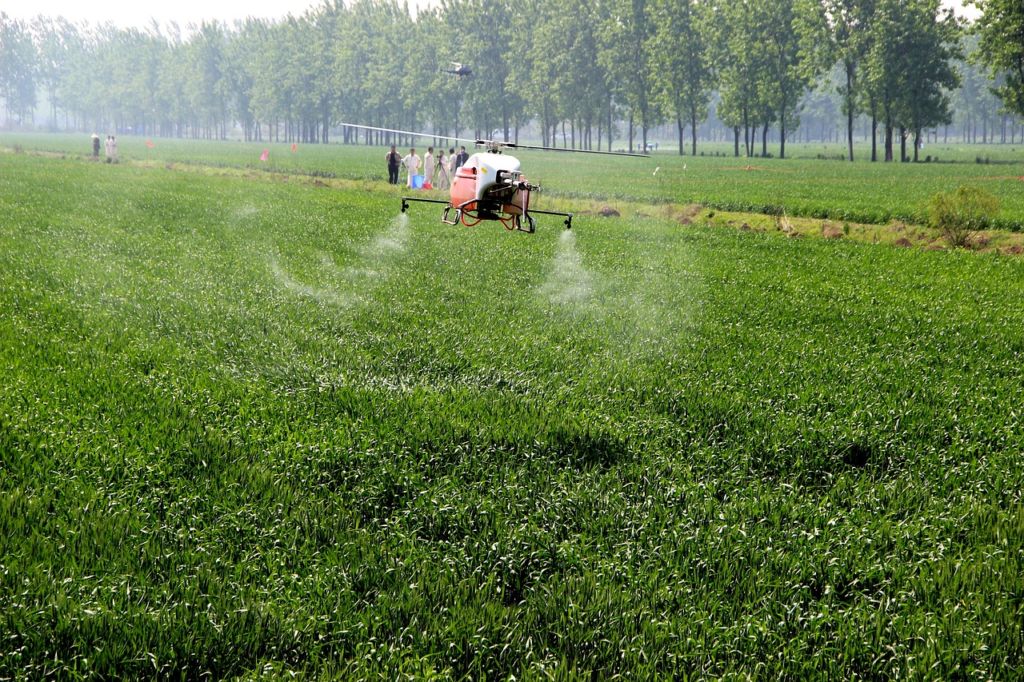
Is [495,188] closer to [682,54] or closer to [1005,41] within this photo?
[1005,41]

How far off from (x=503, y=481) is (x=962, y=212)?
1208 inches

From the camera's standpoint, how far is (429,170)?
48.9 ft

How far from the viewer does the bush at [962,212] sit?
35406 mm

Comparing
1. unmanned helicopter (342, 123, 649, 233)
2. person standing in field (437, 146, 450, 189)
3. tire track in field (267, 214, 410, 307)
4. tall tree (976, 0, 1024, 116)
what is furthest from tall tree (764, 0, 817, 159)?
unmanned helicopter (342, 123, 649, 233)

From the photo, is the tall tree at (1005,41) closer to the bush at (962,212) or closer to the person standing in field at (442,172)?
the bush at (962,212)

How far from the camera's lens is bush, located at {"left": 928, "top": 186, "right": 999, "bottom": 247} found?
116ft

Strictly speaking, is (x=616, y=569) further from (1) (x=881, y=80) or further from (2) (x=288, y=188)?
(1) (x=881, y=80)

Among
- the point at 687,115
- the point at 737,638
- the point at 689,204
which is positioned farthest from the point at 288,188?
the point at 687,115

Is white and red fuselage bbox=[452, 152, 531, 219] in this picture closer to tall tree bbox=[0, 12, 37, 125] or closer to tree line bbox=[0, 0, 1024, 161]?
tree line bbox=[0, 0, 1024, 161]

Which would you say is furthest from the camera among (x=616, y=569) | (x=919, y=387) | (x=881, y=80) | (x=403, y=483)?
(x=881, y=80)

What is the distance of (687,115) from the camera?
371ft

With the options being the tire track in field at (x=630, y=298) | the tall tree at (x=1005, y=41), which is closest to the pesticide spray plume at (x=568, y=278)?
the tire track in field at (x=630, y=298)

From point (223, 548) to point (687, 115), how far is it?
11096cm

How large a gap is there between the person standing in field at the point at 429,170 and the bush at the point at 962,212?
27.5 metres
